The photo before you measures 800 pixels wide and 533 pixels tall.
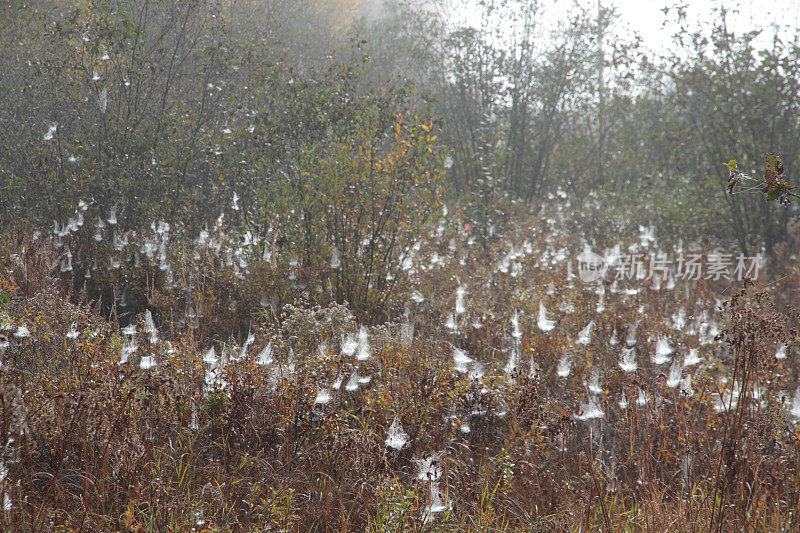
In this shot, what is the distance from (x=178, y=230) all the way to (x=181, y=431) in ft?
13.8

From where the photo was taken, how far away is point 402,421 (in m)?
2.87

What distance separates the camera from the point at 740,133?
719 centimetres

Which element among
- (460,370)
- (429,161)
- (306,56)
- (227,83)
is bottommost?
(460,370)

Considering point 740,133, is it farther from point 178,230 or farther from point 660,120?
point 178,230

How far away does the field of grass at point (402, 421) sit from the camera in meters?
2.12

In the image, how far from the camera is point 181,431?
2.71 meters

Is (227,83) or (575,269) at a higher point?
(227,83)

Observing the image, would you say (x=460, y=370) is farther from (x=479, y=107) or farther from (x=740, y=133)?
(x=479, y=107)

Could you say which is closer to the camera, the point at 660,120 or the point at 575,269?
the point at 575,269

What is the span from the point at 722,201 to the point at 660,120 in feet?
8.83

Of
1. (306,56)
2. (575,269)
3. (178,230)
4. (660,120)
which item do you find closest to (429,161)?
(575,269)

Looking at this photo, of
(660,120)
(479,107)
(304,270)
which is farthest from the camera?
(479,107)

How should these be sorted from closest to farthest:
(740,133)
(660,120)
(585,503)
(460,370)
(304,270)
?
(585,503) → (460,370) → (304,270) → (740,133) → (660,120)

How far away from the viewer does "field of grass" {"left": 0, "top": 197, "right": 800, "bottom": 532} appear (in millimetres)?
2125
